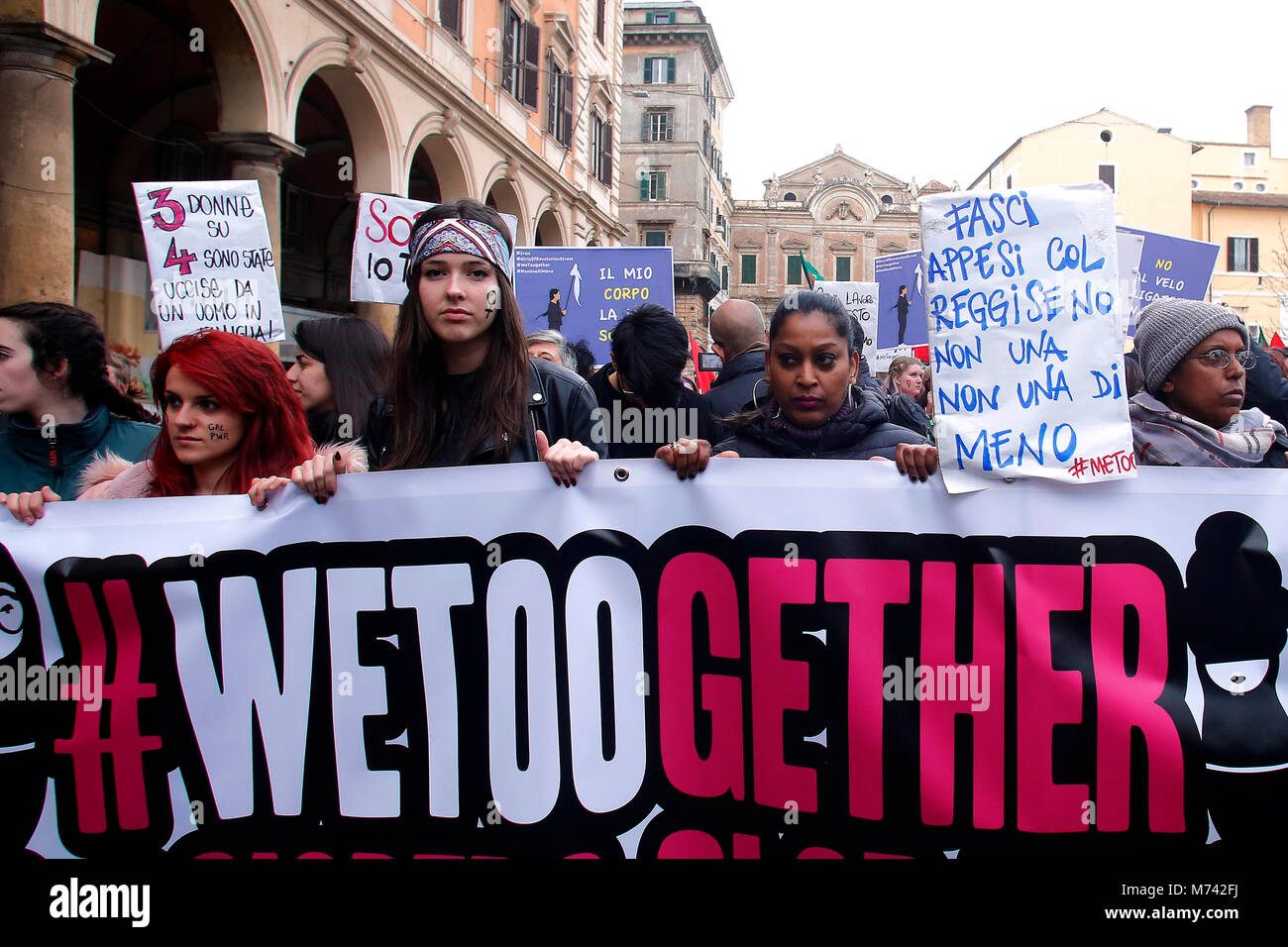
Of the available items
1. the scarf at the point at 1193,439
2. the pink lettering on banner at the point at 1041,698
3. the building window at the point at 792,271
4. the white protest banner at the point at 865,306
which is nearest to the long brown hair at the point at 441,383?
the pink lettering on banner at the point at 1041,698

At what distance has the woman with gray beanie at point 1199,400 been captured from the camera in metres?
2.88

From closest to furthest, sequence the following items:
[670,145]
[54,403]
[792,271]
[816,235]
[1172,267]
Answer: [54,403]
[1172,267]
[670,145]
[792,271]
[816,235]

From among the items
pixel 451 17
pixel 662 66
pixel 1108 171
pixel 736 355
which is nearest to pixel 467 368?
pixel 736 355

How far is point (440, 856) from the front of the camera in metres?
2.44

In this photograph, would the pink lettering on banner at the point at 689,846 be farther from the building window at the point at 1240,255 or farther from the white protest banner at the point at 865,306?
the building window at the point at 1240,255

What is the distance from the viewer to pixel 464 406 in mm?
2830

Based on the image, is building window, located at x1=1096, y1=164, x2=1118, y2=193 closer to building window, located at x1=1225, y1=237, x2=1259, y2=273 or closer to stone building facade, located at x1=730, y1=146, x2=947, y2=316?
building window, located at x1=1225, y1=237, x2=1259, y2=273

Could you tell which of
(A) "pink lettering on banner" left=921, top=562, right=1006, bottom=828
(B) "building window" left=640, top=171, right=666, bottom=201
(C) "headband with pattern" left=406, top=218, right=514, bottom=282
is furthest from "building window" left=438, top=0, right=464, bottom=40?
(B) "building window" left=640, top=171, right=666, bottom=201

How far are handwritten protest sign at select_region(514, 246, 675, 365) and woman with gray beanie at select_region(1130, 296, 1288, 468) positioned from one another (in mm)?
6017

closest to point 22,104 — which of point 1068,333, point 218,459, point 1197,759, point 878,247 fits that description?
point 218,459

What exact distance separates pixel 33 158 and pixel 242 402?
686cm

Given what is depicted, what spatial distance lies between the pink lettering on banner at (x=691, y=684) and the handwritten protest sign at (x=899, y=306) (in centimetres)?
698

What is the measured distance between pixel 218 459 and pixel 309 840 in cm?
105

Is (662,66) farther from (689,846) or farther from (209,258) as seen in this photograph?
(689,846)
